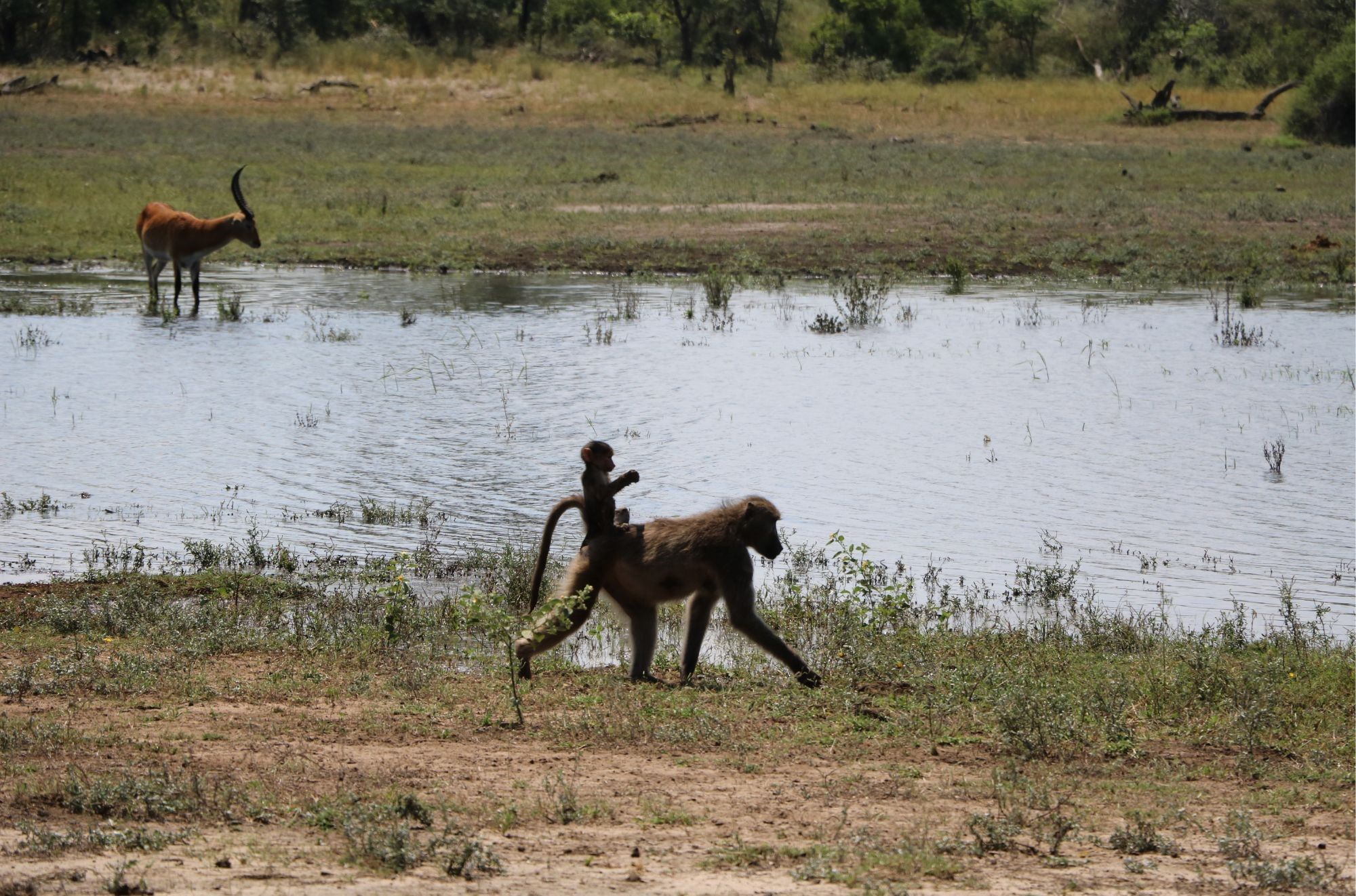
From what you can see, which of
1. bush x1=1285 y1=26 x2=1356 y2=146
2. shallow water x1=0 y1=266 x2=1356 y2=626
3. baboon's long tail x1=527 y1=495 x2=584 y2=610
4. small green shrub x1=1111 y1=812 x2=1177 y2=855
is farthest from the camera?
bush x1=1285 y1=26 x2=1356 y2=146

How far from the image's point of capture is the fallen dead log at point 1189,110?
45.7 meters

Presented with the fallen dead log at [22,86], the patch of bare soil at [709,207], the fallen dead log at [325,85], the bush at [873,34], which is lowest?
the patch of bare soil at [709,207]

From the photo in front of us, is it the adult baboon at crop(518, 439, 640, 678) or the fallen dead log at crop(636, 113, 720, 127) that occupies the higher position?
the fallen dead log at crop(636, 113, 720, 127)

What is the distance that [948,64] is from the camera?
5712cm

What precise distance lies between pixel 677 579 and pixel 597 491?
574mm

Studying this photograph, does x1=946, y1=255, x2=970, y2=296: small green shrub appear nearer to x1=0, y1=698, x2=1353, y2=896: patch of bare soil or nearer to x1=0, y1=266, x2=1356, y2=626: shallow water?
x1=0, y1=266, x2=1356, y2=626: shallow water

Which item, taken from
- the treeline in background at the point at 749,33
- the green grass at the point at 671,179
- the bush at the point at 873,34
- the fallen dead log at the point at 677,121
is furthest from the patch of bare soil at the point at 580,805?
the bush at the point at 873,34

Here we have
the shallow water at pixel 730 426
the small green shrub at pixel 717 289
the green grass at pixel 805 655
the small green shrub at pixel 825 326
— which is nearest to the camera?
the green grass at pixel 805 655

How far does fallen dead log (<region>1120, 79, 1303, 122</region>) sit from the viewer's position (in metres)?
45.7

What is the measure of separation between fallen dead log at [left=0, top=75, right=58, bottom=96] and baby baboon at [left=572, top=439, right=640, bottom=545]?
45531 mm

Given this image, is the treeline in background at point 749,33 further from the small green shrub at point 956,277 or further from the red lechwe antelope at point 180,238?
the red lechwe antelope at point 180,238

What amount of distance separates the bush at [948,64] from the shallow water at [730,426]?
3662cm

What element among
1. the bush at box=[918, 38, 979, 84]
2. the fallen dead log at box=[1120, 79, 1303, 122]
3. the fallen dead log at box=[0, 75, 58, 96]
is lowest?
the fallen dead log at box=[0, 75, 58, 96]

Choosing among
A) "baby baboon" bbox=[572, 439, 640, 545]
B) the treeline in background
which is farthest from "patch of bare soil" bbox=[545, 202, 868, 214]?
the treeline in background
